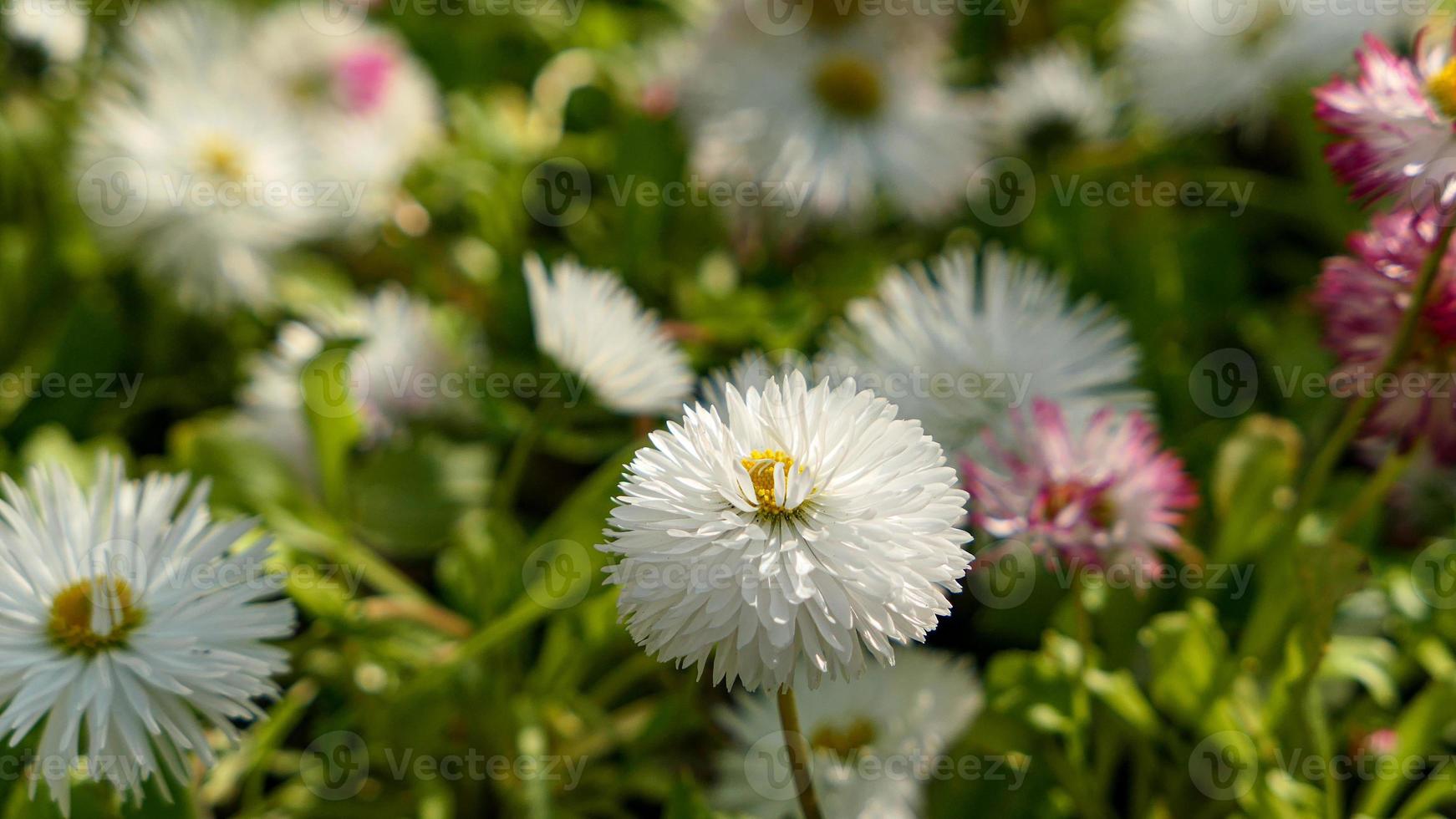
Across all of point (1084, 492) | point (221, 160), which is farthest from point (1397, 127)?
point (221, 160)

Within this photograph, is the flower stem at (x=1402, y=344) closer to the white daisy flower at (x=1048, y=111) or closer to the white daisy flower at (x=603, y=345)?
the white daisy flower at (x=603, y=345)

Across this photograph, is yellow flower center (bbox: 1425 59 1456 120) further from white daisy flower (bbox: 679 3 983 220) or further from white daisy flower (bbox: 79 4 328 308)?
white daisy flower (bbox: 79 4 328 308)

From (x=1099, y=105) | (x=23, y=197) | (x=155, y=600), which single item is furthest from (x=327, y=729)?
(x=1099, y=105)

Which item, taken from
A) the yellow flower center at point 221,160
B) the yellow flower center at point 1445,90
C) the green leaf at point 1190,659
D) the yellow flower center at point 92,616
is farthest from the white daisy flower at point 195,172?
the yellow flower center at point 1445,90

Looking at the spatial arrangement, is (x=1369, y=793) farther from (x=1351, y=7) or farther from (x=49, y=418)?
(x=49, y=418)

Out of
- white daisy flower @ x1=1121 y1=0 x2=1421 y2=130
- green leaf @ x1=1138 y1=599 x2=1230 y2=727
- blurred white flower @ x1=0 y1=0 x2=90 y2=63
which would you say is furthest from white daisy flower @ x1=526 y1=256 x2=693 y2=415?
white daisy flower @ x1=1121 y1=0 x2=1421 y2=130

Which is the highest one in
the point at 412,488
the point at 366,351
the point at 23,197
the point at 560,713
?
the point at 23,197

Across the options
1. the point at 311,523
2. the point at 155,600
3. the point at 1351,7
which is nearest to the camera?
the point at 155,600
